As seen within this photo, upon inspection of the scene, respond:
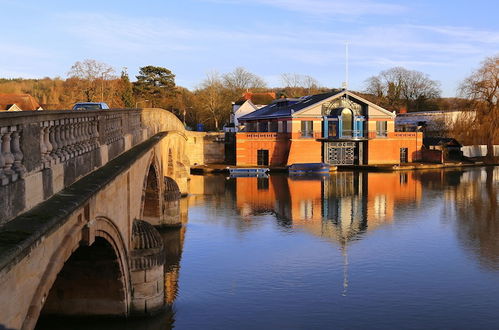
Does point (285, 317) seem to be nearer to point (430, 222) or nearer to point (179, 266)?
point (179, 266)

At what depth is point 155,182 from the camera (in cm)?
2302

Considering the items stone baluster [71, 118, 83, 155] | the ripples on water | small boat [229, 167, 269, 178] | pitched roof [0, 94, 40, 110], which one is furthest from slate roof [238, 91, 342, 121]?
stone baluster [71, 118, 83, 155]

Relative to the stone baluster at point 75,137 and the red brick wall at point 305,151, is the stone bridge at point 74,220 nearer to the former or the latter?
the stone baluster at point 75,137

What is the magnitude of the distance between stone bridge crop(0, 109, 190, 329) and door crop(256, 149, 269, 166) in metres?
37.7

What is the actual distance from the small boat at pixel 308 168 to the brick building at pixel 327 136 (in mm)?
2529

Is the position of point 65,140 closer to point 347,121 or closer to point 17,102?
point 347,121

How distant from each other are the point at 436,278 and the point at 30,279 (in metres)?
15.2

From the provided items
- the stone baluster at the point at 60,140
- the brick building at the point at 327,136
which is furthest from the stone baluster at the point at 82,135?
the brick building at the point at 327,136

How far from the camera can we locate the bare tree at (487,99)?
189ft

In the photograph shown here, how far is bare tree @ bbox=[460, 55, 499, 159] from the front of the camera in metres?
57.5

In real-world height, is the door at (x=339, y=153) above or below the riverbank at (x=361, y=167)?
above

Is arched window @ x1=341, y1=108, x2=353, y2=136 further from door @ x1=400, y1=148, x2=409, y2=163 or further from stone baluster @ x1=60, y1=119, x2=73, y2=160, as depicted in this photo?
stone baluster @ x1=60, y1=119, x2=73, y2=160

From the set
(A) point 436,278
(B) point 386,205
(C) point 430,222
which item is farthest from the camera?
(B) point 386,205

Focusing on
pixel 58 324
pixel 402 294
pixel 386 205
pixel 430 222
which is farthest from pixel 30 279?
pixel 386 205
